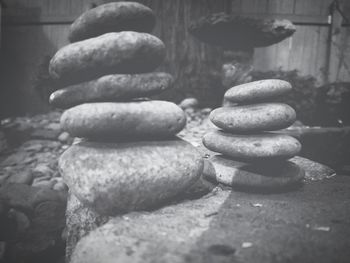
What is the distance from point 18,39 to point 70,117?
5319 mm

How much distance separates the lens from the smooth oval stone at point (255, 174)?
2836 mm

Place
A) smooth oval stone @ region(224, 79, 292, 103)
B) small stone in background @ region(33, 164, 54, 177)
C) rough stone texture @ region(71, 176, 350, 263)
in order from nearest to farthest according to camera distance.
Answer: rough stone texture @ region(71, 176, 350, 263)
smooth oval stone @ region(224, 79, 292, 103)
small stone in background @ region(33, 164, 54, 177)

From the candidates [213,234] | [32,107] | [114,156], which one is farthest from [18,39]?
[213,234]

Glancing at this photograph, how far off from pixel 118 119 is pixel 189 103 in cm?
313

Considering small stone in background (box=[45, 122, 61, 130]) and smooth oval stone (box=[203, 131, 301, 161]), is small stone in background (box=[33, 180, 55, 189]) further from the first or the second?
smooth oval stone (box=[203, 131, 301, 161])

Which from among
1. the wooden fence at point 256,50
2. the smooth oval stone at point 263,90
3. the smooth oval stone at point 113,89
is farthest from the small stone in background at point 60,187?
the wooden fence at point 256,50

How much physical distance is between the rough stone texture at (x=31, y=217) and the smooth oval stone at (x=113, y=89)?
1.35m

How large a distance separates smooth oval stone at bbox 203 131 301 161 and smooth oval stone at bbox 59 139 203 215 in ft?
1.55

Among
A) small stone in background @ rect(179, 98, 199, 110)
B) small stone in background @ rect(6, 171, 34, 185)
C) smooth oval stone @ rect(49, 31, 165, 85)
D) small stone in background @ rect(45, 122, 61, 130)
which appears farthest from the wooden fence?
smooth oval stone @ rect(49, 31, 165, 85)

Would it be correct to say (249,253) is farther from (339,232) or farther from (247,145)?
(247,145)

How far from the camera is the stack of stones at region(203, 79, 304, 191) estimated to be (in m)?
2.85

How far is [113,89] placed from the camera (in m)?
2.57

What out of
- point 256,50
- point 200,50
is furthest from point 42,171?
point 256,50

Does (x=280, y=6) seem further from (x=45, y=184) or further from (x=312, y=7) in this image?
(x=45, y=184)
